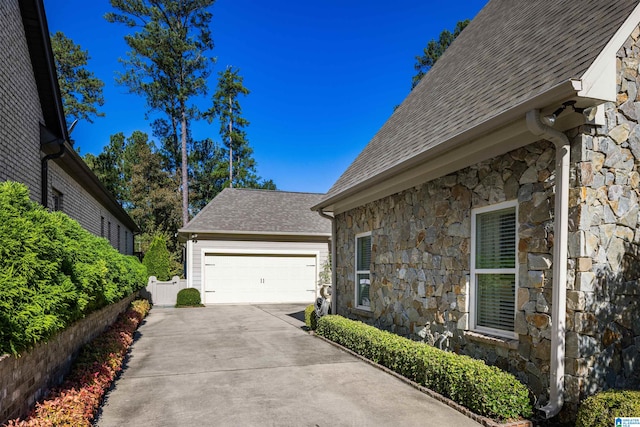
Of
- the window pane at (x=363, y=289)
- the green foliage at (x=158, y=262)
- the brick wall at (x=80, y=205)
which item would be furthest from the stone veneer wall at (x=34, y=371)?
the green foliage at (x=158, y=262)

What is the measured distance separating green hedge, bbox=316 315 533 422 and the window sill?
0.95 feet

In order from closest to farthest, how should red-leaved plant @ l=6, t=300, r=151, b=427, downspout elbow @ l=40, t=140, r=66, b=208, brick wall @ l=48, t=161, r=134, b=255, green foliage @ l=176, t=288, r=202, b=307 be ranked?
1. red-leaved plant @ l=6, t=300, r=151, b=427
2. downspout elbow @ l=40, t=140, r=66, b=208
3. brick wall @ l=48, t=161, r=134, b=255
4. green foliage @ l=176, t=288, r=202, b=307

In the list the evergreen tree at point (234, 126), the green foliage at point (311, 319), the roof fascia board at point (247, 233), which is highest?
the evergreen tree at point (234, 126)

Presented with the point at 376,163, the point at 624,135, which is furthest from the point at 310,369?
the point at 624,135

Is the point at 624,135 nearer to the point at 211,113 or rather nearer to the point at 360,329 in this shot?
the point at 360,329

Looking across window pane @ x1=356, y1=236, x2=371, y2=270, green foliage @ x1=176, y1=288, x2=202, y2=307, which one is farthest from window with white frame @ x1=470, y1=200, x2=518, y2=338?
green foliage @ x1=176, y1=288, x2=202, y2=307

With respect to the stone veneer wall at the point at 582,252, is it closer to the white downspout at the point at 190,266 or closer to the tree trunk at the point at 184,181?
the white downspout at the point at 190,266

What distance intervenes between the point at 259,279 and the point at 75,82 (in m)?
20.7

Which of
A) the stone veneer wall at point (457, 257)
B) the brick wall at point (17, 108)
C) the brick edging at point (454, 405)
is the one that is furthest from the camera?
the brick wall at point (17, 108)

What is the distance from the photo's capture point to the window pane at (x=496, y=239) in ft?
16.8

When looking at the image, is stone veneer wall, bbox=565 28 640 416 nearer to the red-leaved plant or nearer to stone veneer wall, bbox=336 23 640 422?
stone veneer wall, bbox=336 23 640 422

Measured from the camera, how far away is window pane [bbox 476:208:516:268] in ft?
16.8

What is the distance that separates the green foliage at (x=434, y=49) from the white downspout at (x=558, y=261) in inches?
836

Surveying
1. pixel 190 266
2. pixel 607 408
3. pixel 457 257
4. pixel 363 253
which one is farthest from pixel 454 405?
pixel 190 266
